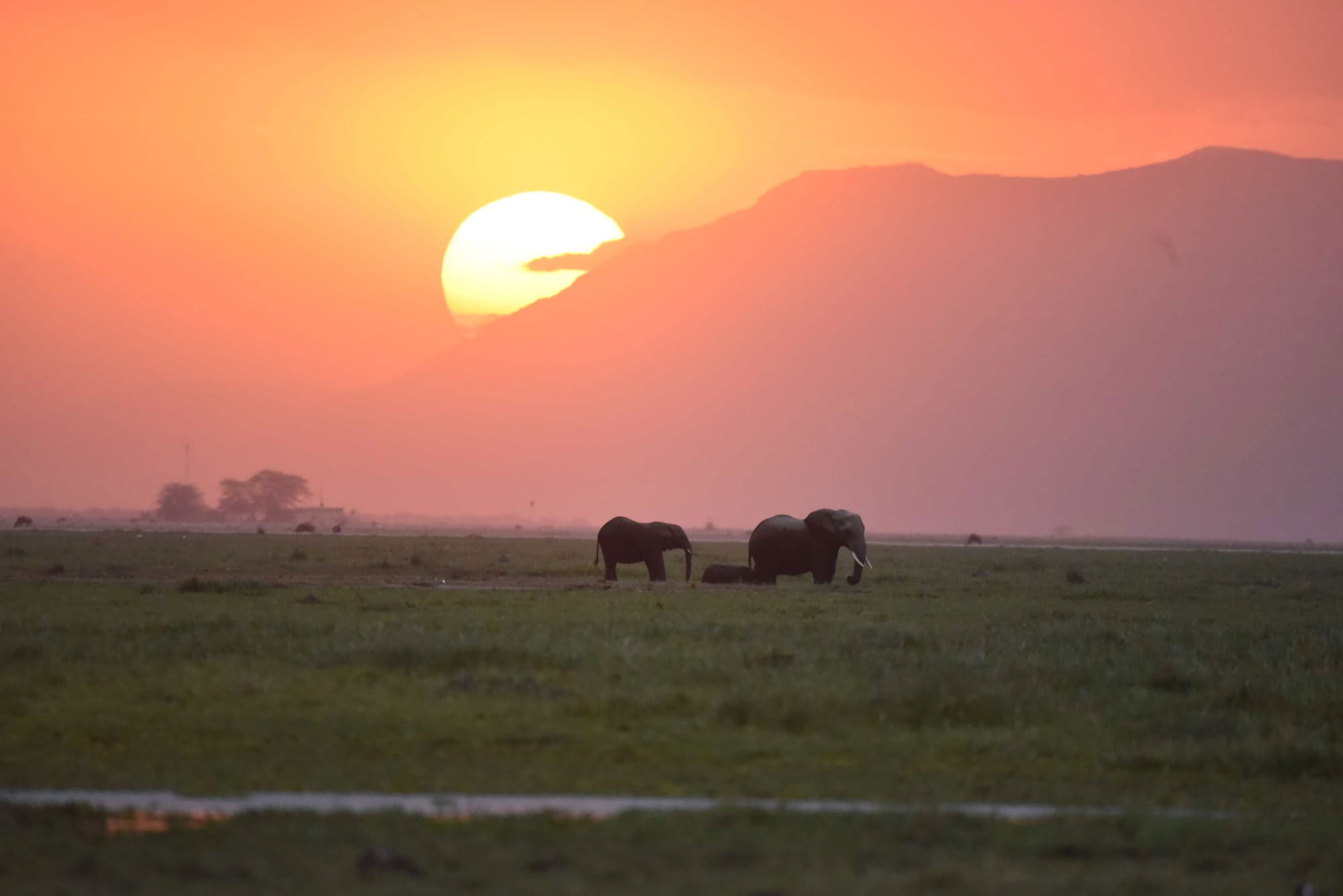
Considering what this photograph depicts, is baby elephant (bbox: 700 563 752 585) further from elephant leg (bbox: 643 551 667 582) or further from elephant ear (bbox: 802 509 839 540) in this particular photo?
elephant ear (bbox: 802 509 839 540)

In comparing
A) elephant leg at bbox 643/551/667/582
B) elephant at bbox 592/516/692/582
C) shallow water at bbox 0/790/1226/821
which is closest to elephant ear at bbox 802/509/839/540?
elephant at bbox 592/516/692/582

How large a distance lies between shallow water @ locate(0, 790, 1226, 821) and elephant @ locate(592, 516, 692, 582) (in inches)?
1440

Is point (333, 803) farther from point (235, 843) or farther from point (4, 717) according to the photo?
point (4, 717)

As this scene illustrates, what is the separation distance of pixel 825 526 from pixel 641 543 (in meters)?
6.10

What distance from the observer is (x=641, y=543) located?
53.5 m

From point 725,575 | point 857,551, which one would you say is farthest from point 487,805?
point 725,575

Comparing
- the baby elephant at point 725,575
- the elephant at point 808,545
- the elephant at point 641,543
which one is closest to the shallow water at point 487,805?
the elephant at point 808,545

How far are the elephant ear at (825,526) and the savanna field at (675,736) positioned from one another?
9.85 m

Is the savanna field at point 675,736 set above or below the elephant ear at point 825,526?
below

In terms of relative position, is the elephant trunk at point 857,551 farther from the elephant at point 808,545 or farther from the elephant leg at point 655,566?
the elephant leg at point 655,566

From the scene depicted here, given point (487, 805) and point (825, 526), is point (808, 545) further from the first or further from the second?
point (487, 805)

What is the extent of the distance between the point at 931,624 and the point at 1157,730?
13390 mm

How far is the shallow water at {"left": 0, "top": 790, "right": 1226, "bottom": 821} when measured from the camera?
595 inches

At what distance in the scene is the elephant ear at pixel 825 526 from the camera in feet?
Answer: 170
